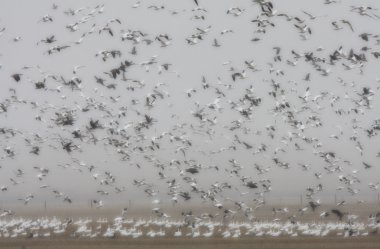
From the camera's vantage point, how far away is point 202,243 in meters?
48.4

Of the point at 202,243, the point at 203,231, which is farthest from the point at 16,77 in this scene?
the point at 203,231

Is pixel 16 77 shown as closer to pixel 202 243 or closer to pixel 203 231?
pixel 202 243

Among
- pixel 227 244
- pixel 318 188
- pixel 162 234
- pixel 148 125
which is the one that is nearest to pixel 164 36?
pixel 148 125

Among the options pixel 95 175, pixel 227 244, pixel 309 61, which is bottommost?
pixel 227 244

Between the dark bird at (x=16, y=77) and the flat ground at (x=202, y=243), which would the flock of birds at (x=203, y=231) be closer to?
the flat ground at (x=202, y=243)

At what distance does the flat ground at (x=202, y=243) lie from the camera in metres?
45.8

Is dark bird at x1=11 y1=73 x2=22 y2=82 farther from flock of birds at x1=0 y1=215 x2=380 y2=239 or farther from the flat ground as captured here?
flock of birds at x1=0 y1=215 x2=380 y2=239

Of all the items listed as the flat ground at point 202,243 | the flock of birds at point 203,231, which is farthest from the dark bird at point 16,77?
the flock of birds at point 203,231

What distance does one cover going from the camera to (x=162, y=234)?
52.8 metres

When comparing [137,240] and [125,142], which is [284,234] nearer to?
[137,240]

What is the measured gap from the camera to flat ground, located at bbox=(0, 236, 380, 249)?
4578 cm

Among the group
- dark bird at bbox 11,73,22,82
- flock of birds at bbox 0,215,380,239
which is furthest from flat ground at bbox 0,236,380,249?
dark bird at bbox 11,73,22,82

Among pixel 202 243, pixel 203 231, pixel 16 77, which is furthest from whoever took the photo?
pixel 203 231

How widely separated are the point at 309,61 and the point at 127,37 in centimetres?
746
